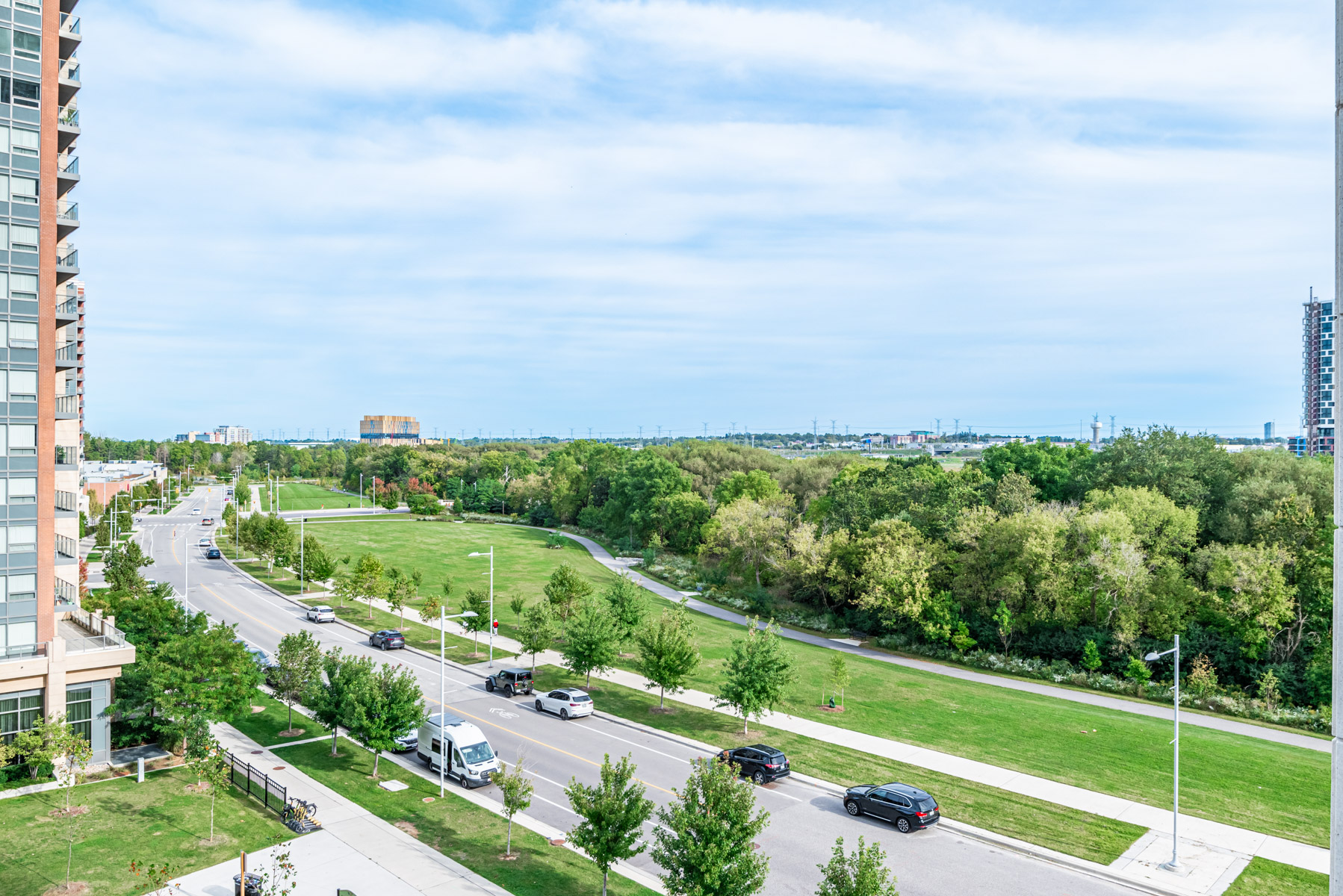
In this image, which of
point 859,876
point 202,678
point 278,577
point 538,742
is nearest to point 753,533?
point 538,742

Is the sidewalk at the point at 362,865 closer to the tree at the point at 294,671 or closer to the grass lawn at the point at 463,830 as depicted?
the grass lawn at the point at 463,830

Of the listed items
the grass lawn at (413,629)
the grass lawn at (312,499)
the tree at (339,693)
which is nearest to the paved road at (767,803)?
the grass lawn at (413,629)

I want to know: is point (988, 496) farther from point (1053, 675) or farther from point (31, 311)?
point (31, 311)

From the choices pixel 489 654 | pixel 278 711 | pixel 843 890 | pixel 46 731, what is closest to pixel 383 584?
pixel 489 654

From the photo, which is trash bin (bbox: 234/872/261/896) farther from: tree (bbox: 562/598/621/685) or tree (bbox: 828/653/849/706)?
tree (bbox: 828/653/849/706)

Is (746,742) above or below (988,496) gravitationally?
below
